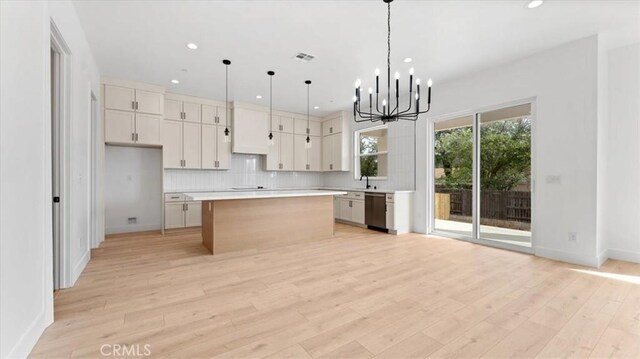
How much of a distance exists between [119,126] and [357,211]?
497cm

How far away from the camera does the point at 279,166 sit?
22.9ft

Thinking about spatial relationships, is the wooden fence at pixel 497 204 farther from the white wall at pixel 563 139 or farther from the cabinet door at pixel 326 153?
the cabinet door at pixel 326 153

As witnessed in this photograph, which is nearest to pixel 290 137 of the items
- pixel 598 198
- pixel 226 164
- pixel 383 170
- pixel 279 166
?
pixel 279 166

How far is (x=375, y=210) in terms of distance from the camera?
19.0ft

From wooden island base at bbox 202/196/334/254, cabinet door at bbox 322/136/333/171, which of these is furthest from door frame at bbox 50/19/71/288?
cabinet door at bbox 322/136/333/171

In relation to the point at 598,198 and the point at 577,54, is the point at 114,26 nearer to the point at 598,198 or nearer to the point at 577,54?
the point at 577,54

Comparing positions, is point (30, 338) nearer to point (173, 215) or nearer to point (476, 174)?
point (173, 215)

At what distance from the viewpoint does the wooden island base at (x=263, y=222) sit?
394cm

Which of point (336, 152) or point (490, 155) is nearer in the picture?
point (490, 155)

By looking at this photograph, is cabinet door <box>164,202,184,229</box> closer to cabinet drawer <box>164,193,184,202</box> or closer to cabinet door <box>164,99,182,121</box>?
cabinet drawer <box>164,193,184,202</box>

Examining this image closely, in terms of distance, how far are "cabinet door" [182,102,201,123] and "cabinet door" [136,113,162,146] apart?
1.89 ft

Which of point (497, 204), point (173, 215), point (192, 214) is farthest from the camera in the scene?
point (192, 214)

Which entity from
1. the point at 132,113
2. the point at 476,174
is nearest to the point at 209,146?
the point at 132,113

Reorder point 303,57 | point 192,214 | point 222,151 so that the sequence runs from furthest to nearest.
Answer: point 222,151
point 192,214
point 303,57
